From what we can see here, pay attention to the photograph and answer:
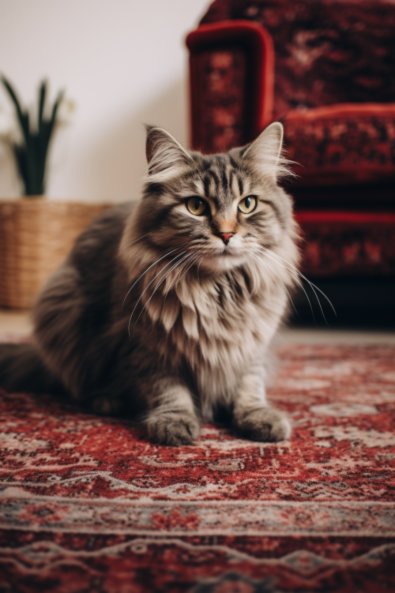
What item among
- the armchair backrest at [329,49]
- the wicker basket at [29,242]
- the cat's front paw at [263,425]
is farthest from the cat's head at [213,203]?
the wicker basket at [29,242]

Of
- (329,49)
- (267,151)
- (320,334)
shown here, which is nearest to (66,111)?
(329,49)

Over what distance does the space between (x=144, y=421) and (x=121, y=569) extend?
1.72 feet

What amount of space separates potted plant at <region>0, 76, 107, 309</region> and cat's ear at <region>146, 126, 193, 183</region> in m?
1.77

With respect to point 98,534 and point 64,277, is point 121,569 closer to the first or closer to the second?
point 98,534


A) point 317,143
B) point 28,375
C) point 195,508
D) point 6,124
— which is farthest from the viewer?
point 6,124

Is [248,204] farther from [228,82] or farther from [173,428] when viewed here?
[228,82]

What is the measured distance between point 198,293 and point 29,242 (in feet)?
6.33

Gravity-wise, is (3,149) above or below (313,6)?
below

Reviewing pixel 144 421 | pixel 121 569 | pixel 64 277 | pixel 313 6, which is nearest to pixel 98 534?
pixel 121 569

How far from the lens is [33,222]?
9.28 feet

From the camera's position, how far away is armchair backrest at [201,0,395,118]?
2748mm

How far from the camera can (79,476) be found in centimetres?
90

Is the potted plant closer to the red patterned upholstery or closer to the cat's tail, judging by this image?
the red patterned upholstery

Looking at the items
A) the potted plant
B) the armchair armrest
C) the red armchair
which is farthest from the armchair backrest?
the potted plant
